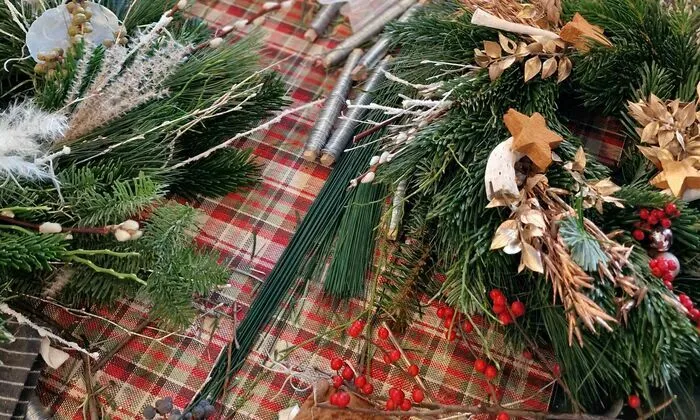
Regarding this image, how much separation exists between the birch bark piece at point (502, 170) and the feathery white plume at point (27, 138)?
0.54m

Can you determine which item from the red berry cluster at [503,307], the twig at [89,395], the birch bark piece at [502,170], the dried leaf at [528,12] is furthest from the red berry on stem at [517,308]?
the twig at [89,395]

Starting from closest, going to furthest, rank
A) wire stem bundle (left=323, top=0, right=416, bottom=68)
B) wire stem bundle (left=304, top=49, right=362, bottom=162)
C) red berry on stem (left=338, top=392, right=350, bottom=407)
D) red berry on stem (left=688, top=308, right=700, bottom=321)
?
1. red berry on stem (left=688, top=308, right=700, bottom=321)
2. red berry on stem (left=338, top=392, right=350, bottom=407)
3. wire stem bundle (left=304, top=49, right=362, bottom=162)
4. wire stem bundle (left=323, top=0, right=416, bottom=68)

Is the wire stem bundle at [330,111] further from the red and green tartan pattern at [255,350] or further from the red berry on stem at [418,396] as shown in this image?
the red berry on stem at [418,396]

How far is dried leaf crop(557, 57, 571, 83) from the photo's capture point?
0.90m

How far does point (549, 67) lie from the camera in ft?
2.91

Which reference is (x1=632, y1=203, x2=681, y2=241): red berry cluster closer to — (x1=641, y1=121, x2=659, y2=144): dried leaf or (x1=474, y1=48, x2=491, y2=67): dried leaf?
(x1=641, y1=121, x2=659, y2=144): dried leaf

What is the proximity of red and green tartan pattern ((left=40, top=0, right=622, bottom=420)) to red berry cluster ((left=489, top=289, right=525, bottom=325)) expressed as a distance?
8cm

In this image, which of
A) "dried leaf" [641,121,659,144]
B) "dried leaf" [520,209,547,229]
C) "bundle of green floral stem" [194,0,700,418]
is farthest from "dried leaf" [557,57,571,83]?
"dried leaf" [520,209,547,229]

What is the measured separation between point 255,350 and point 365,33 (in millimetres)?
625

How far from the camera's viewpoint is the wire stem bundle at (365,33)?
3.96ft

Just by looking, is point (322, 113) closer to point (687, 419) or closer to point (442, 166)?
point (442, 166)

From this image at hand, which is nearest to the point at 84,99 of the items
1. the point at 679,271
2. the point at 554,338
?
the point at 554,338

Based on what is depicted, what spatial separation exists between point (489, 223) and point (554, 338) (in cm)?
15

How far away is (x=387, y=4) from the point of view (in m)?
1.28
